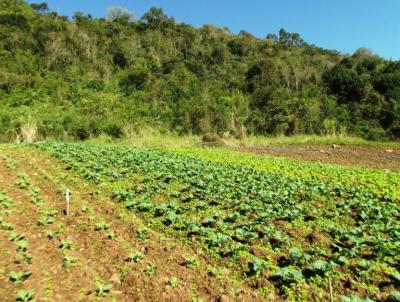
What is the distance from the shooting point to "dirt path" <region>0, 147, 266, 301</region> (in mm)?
4625

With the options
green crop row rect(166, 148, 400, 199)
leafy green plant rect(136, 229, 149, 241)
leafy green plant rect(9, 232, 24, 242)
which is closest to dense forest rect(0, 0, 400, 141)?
green crop row rect(166, 148, 400, 199)

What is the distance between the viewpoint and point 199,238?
6.16 metres

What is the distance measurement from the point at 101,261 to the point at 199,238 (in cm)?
167

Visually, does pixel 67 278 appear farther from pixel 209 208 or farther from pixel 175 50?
pixel 175 50

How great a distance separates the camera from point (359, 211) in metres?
7.63

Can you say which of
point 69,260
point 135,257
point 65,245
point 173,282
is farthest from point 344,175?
point 69,260

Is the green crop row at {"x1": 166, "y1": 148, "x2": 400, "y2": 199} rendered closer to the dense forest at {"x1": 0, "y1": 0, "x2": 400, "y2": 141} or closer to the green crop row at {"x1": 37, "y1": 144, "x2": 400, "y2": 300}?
the green crop row at {"x1": 37, "y1": 144, "x2": 400, "y2": 300}

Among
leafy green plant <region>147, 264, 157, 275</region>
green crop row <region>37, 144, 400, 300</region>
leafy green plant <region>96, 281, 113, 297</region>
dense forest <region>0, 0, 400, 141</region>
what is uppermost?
dense forest <region>0, 0, 400, 141</region>

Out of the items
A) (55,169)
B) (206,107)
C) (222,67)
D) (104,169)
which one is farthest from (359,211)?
(222,67)

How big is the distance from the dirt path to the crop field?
0.06 ft

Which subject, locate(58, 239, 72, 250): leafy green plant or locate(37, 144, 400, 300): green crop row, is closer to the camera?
locate(37, 144, 400, 300): green crop row

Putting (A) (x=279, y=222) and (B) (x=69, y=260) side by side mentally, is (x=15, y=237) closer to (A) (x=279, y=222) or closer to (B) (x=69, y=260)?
(B) (x=69, y=260)

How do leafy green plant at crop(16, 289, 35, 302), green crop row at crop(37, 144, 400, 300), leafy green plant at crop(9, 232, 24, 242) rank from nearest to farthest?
1. leafy green plant at crop(16, 289, 35, 302)
2. green crop row at crop(37, 144, 400, 300)
3. leafy green plant at crop(9, 232, 24, 242)

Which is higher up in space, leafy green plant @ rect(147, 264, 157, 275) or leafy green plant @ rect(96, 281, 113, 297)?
leafy green plant @ rect(147, 264, 157, 275)
